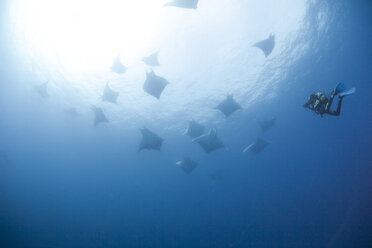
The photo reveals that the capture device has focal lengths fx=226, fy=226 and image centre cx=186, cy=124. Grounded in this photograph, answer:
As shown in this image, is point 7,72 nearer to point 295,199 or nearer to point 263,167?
point 263,167

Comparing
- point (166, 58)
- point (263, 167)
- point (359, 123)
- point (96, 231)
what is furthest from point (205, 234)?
point (166, 58)

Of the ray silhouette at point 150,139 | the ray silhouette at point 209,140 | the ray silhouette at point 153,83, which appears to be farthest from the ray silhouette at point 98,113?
the ray silhouette at point 209,140

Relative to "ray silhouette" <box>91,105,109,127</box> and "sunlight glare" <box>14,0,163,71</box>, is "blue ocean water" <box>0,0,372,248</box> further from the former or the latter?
"ray silhouette" <box>91,105,109,127</box>

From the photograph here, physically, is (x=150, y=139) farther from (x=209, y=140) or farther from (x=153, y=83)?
(x=209, y=140)

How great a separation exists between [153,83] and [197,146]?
28.3 m

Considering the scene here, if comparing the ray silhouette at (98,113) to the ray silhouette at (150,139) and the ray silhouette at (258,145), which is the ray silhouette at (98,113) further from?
the ray silhouette at (258,145)

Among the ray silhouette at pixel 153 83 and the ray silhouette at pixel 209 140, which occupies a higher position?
the ray silhouette at pixel 153 83

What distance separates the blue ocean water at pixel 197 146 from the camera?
1786cm

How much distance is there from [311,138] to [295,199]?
1654cm

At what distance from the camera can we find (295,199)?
46406 millimetres

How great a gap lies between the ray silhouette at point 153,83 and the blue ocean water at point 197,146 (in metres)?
7.12

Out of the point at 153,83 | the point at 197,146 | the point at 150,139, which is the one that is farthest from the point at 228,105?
the point at 197,146

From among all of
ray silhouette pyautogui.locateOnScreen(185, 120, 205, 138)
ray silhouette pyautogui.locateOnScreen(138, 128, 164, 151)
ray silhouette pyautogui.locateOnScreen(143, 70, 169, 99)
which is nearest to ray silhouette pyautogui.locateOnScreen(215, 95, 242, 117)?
ray silhouette pyautogui.locateOnScreen(185, 120, 205, 138)

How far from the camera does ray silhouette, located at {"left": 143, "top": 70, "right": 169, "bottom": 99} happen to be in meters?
→ 9.77
